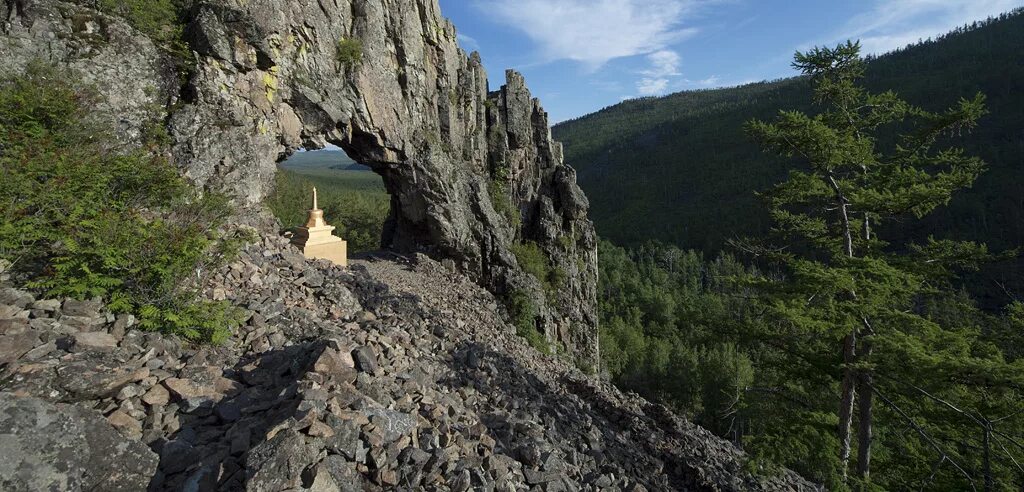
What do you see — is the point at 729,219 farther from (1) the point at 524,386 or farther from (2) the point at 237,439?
(2) the point at 237,439

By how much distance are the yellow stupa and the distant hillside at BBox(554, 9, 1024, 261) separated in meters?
65.6

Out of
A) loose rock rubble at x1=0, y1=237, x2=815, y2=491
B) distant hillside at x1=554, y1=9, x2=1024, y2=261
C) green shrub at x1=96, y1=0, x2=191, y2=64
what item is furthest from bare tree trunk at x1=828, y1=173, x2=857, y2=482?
distant hillside at x1=554, y1=9, x2=1024, y2=261

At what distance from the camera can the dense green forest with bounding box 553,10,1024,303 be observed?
77.6 meters

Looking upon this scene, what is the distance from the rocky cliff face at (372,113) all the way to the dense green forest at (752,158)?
2250 inches

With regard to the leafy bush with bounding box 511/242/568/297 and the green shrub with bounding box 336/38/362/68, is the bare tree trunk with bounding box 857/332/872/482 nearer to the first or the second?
the leafy bush with bounding box 511/242/568/297

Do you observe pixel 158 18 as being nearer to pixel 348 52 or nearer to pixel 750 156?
pixel 348 52

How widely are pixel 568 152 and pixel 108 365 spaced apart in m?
149

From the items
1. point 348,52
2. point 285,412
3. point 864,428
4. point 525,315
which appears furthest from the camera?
point 525,315

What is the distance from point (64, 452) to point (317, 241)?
10056 millimetres

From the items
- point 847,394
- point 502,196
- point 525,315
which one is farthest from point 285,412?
point 502,196

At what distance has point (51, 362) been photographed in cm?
340

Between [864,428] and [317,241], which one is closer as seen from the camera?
[864,428]

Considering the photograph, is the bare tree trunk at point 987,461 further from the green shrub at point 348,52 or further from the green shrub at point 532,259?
the green shrub at point 348,52

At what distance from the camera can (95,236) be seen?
436 centimetres
